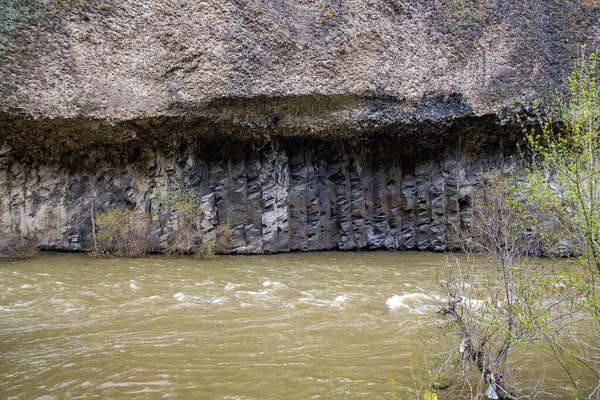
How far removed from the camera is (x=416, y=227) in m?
12.7

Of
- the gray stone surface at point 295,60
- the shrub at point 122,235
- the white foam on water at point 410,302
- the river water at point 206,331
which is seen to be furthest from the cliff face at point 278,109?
the white foam on water at point 410,302

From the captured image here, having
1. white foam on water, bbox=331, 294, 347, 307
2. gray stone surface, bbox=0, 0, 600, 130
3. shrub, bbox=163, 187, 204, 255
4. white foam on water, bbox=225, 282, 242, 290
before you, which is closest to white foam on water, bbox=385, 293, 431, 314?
white foam on water, bbox=331, 294, 347, 307

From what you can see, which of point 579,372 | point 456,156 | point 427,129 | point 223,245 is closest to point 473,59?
point 427,129

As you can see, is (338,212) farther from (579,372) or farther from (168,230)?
(579,372)

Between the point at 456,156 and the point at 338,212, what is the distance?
3.94 metres

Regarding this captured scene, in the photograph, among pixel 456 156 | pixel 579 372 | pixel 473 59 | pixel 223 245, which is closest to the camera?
pixel 579 372

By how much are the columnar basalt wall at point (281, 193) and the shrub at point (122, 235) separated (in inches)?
18.5

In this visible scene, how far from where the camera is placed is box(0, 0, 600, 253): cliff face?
9.74 m

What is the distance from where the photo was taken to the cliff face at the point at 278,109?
9742mm

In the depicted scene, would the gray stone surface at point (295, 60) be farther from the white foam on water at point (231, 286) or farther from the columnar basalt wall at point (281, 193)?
the white foam on water at point (231, 286)

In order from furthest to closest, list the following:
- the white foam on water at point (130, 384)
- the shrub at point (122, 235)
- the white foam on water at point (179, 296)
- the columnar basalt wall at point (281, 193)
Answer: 1. the columnar basalt wall at point (281, 193)
2. the shrub at point (122, 235)
3. the white foam on water at point (179, 296)
4. the white foam on water at point (130, 384)

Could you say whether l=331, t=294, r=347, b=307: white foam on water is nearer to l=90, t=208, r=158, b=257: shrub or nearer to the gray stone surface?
the gray stone surface

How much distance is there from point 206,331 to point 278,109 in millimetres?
7023

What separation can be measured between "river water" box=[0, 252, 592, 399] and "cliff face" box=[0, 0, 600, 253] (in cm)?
323
